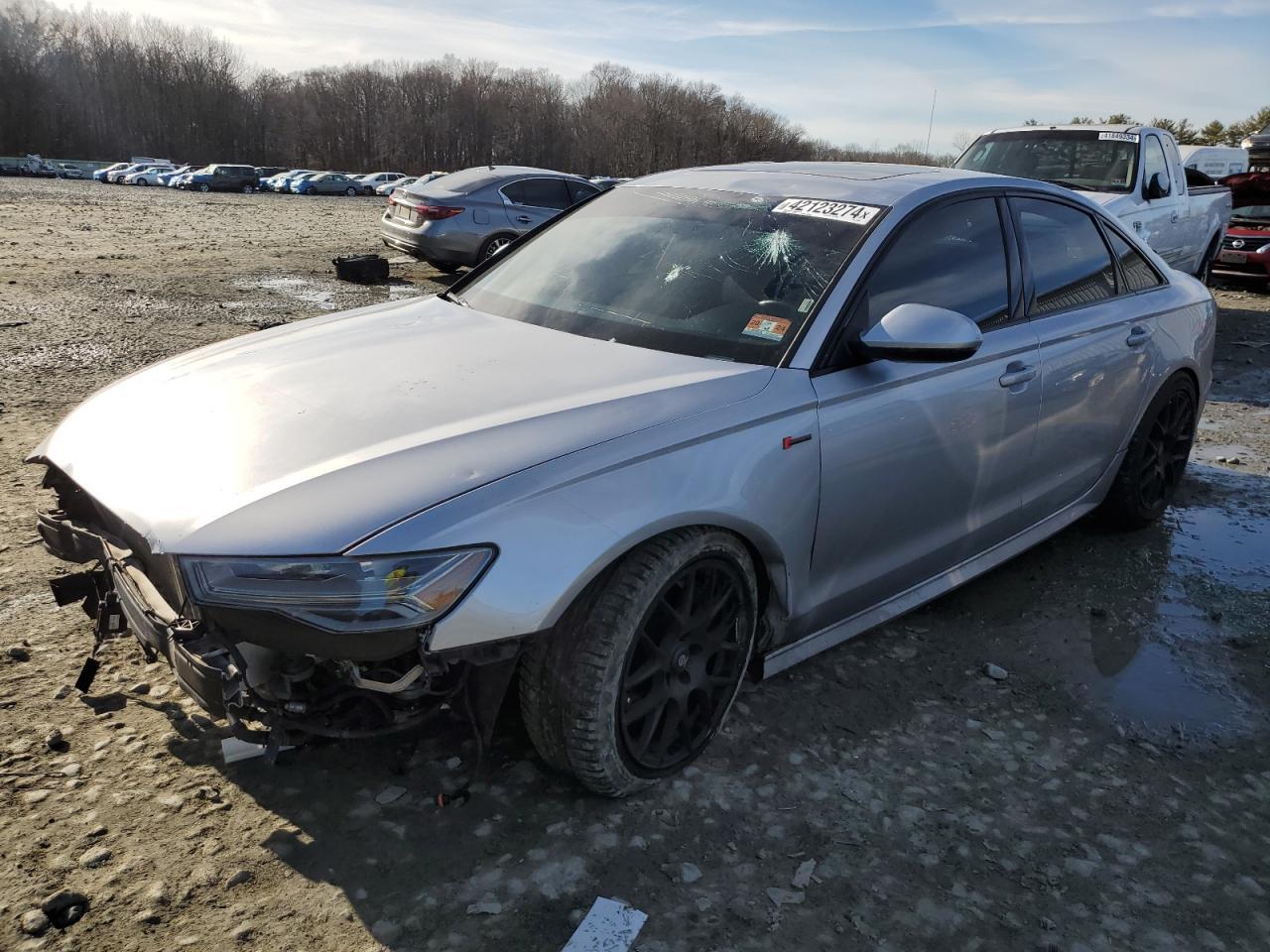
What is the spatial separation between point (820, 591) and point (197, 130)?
11114cm

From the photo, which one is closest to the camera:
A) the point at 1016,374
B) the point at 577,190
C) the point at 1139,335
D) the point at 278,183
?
the point at 1016,374

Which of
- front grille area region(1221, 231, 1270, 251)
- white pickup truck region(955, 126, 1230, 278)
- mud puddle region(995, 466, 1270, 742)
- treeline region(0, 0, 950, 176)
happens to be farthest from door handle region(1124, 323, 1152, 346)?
treeline region(0, 0, 950, 176)

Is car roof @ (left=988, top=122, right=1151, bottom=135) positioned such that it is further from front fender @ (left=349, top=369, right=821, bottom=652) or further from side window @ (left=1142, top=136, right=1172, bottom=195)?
front fender @ (left=349, top=369, right=821, bottom=652)

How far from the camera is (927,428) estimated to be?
3014 mm

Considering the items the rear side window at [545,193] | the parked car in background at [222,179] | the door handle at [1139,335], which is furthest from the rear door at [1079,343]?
the parked car in background at [222,179]

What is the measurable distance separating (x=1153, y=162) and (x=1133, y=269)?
5.98 m

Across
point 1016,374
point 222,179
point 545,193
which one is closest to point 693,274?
point 1016,374

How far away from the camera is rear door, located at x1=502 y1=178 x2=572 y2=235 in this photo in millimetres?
12516

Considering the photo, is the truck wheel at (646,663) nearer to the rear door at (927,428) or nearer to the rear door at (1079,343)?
the rear door at (927,428)

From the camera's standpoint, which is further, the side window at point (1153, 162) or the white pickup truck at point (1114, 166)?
the side window at point (1153, 162)

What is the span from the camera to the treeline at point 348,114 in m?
95.1

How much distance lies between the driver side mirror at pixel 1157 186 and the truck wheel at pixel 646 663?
8355 millimetres

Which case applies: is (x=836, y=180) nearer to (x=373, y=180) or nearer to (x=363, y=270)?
(x=363, y=270)

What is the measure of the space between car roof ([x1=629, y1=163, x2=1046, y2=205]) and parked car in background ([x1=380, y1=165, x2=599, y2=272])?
28.2ft
